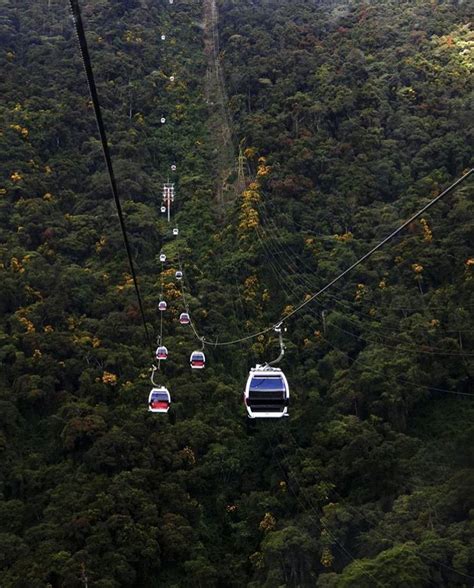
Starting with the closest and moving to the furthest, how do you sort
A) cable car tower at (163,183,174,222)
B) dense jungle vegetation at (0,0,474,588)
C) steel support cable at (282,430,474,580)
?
steel support cable at (282,430,474,580), dense jungle vegetation at (0,0,474,588), cable car tower at (163,183,174,222)

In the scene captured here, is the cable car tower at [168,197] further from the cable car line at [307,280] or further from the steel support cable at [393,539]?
the steel support cable at [393,539]

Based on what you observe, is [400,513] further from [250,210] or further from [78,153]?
[78,153]

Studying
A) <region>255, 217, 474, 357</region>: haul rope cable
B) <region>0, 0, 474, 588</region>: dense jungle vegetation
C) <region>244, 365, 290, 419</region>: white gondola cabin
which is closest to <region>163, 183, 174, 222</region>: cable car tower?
<region>0, 0, 474, 588</region>: dense jungle vegetation

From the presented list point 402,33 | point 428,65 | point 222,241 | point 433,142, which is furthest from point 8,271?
point 402,33

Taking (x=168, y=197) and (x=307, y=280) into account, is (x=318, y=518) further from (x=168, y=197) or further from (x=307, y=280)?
(x=168, y=197)

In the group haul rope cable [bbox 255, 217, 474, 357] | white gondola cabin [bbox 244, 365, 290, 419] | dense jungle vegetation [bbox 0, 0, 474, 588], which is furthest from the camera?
haul rope cable [bbox 255, 217, 474, 357]

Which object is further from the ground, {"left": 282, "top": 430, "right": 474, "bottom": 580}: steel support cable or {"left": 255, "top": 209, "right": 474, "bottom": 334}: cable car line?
{"left": 255, "top": 209, "right": 474, "bottom": 334}: cable car line

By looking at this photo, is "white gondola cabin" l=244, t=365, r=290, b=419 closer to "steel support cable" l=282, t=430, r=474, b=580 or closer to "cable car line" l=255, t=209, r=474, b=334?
"steel support cable" l=282, t=430, r=474, b=580

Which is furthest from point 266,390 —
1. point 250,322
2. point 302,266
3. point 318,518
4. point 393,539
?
point 302,266
